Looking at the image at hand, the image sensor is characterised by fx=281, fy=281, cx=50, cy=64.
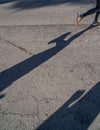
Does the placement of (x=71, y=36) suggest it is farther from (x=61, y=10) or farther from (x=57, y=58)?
A: (x=61, y=10)

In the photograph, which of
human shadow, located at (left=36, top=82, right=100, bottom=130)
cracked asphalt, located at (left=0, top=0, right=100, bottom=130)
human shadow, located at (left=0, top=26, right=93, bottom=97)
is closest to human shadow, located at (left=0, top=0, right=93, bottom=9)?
cracked asphalt, located at (left=0, top=0, right=100, bottom=130)

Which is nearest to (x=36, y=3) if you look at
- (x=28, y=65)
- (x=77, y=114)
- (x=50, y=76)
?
(x=28, y=65)

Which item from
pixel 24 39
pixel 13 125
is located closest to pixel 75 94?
pixel 13 125

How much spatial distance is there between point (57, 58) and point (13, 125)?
2082mm

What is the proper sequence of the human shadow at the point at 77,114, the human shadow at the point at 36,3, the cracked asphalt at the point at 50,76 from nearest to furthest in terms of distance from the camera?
the human shadow at the point at 77,114 → the cracked asphalt at the point at 50,76 → the human shadow at the point at 36,3

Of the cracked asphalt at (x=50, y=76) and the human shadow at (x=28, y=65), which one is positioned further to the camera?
the human shadow at (x=28, y=65)

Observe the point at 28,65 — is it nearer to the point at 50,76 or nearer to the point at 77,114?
the point at 50,76

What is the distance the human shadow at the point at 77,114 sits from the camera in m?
4.24

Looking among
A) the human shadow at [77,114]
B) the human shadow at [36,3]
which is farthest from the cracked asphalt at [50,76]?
the human shadow at [36,3]

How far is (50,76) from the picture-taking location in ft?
17.9

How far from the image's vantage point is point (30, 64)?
19.5 feet

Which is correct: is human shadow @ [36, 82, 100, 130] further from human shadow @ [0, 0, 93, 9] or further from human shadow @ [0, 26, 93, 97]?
human shadow @ [0, 0, 93, 9]

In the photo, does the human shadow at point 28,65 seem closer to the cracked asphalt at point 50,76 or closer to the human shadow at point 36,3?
the cracked asphalt at point 50,76

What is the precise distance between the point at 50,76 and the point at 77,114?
48.6 inches
